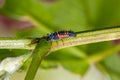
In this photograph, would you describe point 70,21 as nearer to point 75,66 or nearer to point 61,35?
point 75,66

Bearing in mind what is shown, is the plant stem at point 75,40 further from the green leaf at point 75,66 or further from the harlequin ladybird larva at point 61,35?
the green leaf at point 75,66

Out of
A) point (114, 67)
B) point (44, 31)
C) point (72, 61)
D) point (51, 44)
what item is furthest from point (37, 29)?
point (51, 44)

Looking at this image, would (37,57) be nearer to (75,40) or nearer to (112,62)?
(75,40)

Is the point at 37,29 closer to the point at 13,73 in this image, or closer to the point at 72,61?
the point at 72,61

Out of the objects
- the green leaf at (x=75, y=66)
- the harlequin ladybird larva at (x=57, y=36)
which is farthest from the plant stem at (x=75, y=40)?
the green leaf at (x=75, y=66)

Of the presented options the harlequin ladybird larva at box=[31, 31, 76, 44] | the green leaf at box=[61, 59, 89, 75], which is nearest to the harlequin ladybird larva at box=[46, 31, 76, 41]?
the harlequin ladybird larva at box=[31, 31, 76, 44]

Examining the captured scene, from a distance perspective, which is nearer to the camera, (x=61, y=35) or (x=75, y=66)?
(x=61, y=35)

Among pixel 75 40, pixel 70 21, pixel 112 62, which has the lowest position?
pixel 112 62

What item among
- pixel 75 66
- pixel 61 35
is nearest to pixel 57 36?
pixel 61 35

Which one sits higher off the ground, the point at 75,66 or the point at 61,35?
the point at 61,35
